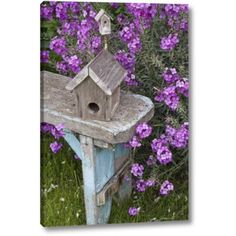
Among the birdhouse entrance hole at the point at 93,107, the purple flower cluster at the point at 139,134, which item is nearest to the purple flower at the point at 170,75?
the purple flower cluster at the point at 139,134

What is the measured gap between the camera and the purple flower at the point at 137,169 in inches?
98.7

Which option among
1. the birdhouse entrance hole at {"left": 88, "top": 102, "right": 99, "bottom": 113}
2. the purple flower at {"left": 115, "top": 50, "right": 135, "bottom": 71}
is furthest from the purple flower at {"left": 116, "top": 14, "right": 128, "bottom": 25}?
the birdhouse entrance hole at {"left": 88, "top": 102, "right": 99, "bottom": 113}

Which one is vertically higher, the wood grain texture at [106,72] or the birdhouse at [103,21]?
the birdhouse at [103,21]

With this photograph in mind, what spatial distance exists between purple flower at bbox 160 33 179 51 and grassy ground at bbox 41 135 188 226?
0.46 meters

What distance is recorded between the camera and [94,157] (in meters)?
2.38

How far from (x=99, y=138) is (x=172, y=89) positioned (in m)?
0.37

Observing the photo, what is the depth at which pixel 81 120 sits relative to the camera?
2.33 meters

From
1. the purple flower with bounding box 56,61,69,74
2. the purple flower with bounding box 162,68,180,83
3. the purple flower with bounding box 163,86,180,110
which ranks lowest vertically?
the purple flower with bounding box 163,86,180,110

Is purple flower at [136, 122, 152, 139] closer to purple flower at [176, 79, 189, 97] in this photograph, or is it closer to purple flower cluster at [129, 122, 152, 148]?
purple flower cluster at [129, 122, 152, 148]

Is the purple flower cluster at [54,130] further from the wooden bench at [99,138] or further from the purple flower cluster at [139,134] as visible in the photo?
the purple flower cluster at [139,134]

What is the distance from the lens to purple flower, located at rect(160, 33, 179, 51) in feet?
8.20

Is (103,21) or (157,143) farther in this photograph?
(157,143)

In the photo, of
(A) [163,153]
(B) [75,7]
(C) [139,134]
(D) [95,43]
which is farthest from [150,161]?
(B) [75,7]

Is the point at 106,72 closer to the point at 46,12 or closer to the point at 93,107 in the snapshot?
the point at 93,107
